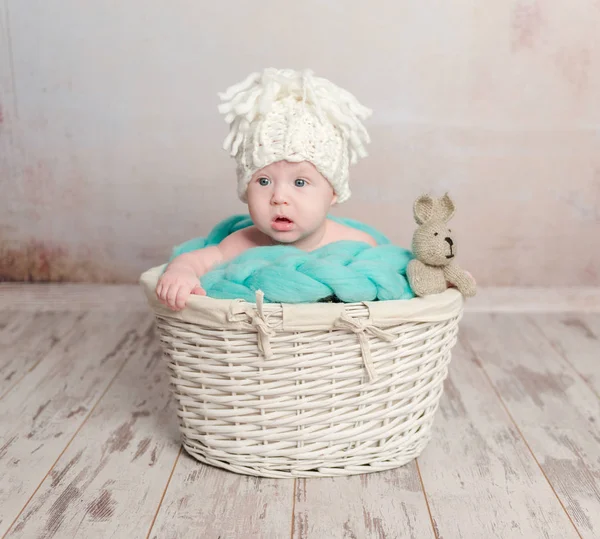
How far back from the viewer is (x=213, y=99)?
6.57 ft

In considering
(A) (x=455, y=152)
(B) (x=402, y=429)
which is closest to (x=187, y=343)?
(B) (x=402, y=429)

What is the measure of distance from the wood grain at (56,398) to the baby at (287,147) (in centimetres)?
40

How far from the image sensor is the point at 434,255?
1.14 metres

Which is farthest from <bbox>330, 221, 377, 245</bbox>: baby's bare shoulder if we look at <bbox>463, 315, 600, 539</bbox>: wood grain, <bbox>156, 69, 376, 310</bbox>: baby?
<bbox>463, 315, 600, 539</bbox>: wood grain

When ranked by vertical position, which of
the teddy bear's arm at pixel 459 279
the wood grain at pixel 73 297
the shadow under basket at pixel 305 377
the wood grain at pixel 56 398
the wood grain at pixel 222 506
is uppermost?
the teddy bear's arm at pixel 459 279

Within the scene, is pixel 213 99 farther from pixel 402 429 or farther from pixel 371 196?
pixel 402 429

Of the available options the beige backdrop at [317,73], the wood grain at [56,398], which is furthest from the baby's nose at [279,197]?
the beige backdrop at [317,73]

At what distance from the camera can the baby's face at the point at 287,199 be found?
4.02ft

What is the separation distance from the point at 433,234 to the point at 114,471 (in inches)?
25.0

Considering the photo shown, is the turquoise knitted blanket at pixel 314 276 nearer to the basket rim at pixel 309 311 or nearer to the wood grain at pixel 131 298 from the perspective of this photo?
the basket rim at pixel 309 311

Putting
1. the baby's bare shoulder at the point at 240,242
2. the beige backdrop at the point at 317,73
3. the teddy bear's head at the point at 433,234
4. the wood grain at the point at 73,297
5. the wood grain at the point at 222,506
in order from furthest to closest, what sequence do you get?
1. the wood grain at the point at 73,297
2. the beige backdrop at the point at 317,73
3. the baby's bare shoulder at the point at 240,242
4. the teddy bear's head at the point at 433,234
5. the wood grain at the point at 222,506

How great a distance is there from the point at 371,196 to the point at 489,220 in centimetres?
35

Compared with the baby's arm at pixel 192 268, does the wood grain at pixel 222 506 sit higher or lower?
lower

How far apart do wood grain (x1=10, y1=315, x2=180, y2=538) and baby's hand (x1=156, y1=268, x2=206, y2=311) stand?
29cm
